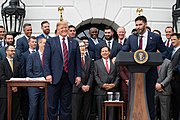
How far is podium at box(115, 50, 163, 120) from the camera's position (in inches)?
290

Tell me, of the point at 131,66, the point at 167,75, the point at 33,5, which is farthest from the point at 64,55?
the point at 33,5

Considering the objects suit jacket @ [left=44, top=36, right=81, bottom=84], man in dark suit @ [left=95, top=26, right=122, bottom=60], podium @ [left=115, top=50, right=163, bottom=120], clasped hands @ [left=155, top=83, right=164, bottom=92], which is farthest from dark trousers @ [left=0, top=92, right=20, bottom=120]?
podium @ [left=115, top=50, right=163, bottom=120]

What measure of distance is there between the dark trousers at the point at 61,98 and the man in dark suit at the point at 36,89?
1440mm

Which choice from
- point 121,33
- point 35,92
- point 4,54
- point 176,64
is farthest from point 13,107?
point 176,64

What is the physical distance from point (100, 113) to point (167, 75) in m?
1.74

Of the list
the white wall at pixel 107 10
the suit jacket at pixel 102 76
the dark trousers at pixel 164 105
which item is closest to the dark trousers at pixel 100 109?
the suit jacket at pixel 102 76

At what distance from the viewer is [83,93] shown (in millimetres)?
10398

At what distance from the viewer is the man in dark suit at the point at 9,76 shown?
9.84 metres

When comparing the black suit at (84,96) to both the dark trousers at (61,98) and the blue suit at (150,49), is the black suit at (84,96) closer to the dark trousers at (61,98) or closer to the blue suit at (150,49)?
the dark trousers at (61,98)

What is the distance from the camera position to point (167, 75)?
10.5 metres

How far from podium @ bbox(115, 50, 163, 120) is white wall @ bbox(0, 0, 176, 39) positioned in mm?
6329

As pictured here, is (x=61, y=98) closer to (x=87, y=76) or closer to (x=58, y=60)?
(x=58, y=60)

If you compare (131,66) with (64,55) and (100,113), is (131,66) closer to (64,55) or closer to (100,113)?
(64,55)

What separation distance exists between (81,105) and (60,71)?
7.33 ft
